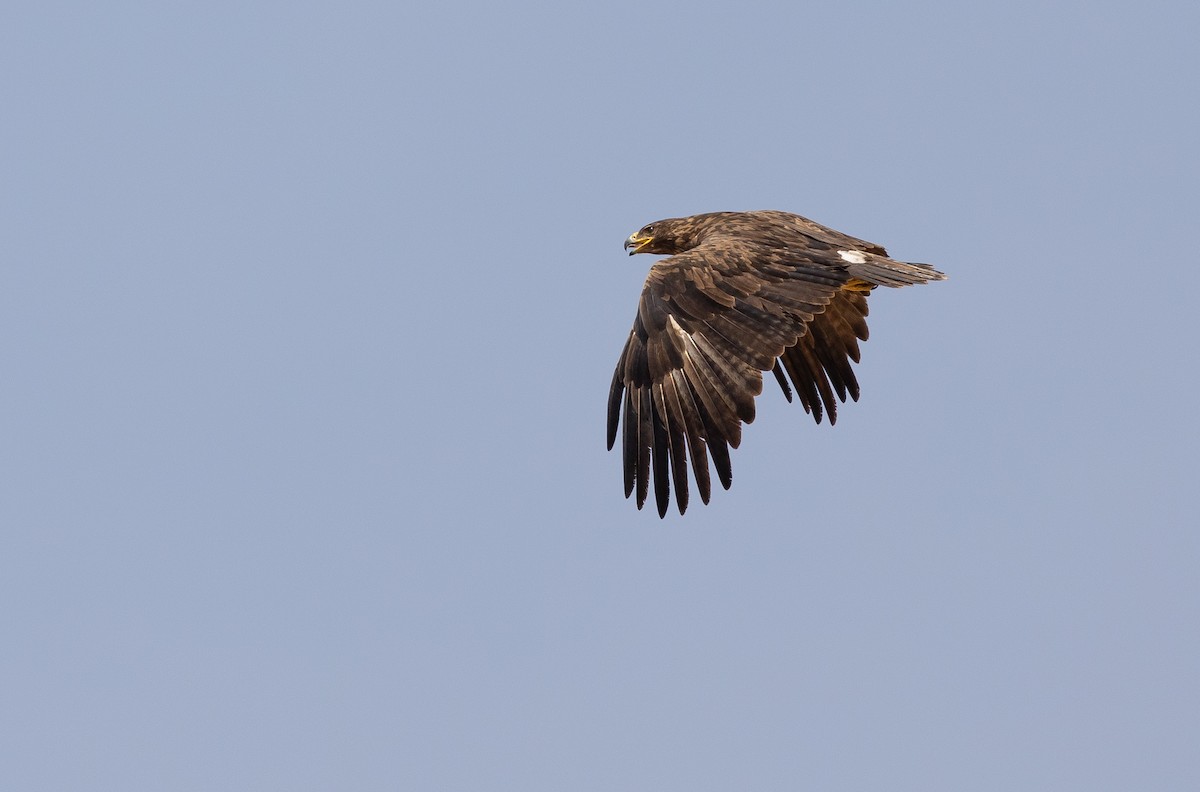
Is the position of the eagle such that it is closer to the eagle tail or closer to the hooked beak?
the eagle tail

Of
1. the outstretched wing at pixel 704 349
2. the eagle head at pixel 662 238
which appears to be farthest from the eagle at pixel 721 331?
the eagle head at pixel 662 238

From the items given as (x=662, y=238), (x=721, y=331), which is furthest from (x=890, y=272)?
Result: (x=662, y=238)

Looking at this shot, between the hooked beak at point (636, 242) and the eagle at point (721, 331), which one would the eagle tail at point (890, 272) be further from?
the hooked beak at point (636, 242)

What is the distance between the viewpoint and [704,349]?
15.0 m

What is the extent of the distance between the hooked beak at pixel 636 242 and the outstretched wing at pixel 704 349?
98.3 inches

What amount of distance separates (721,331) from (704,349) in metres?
0.21

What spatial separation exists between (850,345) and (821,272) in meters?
1.57

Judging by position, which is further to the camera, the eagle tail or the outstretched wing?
the eagle tail

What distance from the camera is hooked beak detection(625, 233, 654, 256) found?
1875 cm

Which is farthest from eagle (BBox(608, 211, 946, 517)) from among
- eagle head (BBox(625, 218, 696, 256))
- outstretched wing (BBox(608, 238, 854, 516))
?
eagle head (BBox(625, 218, 696, 256))

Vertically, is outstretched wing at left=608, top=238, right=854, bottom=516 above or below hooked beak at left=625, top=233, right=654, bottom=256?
below

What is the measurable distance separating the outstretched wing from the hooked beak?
8.19 feet

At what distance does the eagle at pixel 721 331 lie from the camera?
14602 mm

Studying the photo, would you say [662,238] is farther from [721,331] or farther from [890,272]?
[721,331]
